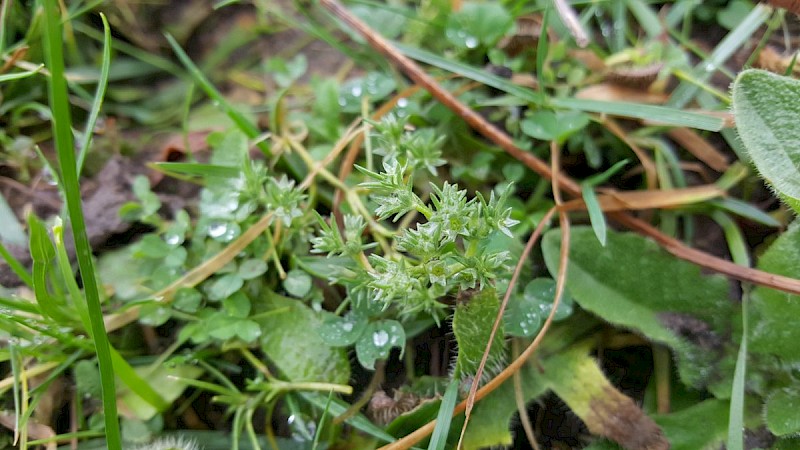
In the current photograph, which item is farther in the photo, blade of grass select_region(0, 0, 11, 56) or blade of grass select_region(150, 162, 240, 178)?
blade of grass select_region(0, 0, 11, 56)

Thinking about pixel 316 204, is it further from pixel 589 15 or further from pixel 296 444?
pixel 589 15

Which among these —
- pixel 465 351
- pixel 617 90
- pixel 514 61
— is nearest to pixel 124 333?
pixel 465 351

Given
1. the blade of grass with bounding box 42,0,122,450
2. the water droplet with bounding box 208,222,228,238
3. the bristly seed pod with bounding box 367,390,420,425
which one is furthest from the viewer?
the water droplet with bounding box 208,222,228,238

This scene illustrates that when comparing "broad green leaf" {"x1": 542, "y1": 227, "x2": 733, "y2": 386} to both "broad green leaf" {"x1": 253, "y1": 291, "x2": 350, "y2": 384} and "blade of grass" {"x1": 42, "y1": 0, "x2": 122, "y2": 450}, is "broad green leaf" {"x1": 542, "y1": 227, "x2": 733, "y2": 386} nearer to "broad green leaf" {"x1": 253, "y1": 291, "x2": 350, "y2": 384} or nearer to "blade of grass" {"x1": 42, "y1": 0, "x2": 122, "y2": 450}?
"broad green leaf" {"x1": 253, "y1": 291, "x2": 350, "y2": 384}

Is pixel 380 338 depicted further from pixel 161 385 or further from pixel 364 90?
pixel 364 90

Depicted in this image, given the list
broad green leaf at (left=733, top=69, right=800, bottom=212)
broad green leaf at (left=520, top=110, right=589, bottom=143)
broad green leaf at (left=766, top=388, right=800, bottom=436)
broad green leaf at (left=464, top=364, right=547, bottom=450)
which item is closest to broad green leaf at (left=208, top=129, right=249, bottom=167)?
broad green leaf at (left=520, top=110, right=589, bottom=143)

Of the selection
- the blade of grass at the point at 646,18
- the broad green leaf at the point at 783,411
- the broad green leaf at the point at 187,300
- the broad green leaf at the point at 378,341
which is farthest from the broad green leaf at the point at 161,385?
the blade of grass at the point at 646,18

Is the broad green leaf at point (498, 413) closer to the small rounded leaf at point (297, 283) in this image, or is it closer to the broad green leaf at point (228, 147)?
the small rounded leaf at point (297, 283)
